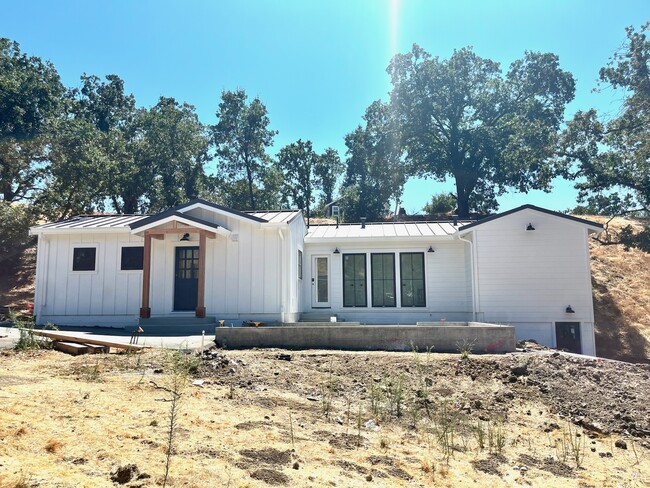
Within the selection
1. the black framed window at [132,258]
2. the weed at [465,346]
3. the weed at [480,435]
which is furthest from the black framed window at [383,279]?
the weed at [480,435]

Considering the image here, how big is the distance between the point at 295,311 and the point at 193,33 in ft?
29.7

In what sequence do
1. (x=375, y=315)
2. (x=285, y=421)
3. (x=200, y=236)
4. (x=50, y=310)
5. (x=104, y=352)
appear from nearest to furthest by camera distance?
(x=285, y=421) < (x=104, y=352) < (x=200, y=236) < (x=50, y=310) < (x=375, y=315)

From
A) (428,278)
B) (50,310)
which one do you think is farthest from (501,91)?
(50,310)

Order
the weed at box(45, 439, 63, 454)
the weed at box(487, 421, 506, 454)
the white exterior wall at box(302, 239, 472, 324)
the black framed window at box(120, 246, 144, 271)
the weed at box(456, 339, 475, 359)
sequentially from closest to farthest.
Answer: the weed at box(45, 439, 63, 454)
the weed at box(487, 421, 506, 454)
the weed at box(456, 339, 475, 359)
the black framed window at box(120, 246, 144, 271)
the white exterior wall at box(302, 239, 472, 324)

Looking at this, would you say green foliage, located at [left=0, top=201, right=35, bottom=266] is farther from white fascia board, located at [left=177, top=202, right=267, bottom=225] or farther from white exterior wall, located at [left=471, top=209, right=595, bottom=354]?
white exterior wall, located at [left=471, top=209, right=595, bottom=354]

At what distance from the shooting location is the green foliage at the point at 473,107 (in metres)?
31.1

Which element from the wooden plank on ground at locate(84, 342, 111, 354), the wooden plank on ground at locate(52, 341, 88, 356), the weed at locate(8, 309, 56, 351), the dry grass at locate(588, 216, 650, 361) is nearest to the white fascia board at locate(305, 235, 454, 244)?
the dry grass at locate(588, 216, 650, 361)

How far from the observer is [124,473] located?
3.19 m

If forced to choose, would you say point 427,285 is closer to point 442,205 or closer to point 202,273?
point 202,273

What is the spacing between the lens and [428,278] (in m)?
14.4

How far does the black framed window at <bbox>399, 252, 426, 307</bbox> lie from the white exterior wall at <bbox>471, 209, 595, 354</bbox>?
6.20 ft

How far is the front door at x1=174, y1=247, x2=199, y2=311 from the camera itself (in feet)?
43.6

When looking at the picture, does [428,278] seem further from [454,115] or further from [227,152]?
[227,152]

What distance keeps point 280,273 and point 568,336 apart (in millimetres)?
7930
